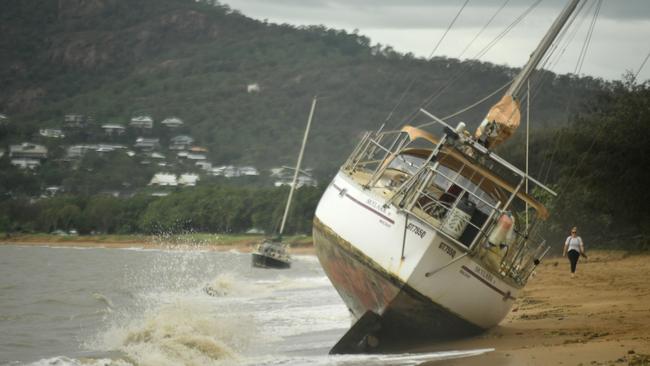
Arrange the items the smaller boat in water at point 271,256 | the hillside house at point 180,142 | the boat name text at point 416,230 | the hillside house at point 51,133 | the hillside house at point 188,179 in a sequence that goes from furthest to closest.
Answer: the hillside house at point 180,142 < the hillside house at point 51,133 < the hillside house at point 188,179 < the smaller boat in water at point 271,256 < the boat name text at point 416,230

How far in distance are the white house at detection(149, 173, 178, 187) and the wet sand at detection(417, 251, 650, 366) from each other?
104 meters

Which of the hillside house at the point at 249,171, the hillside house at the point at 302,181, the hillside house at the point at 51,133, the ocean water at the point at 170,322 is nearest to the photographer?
the ocean water at the point at 170,322

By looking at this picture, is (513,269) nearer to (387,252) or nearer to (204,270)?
(387,252)

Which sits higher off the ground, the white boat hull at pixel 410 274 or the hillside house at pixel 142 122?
the white boat hull at pixel 410 274

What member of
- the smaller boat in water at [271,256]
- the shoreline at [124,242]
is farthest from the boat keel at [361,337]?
the shoreline at [124,242]

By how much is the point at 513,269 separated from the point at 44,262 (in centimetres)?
4352

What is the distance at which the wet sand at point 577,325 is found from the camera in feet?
44.6

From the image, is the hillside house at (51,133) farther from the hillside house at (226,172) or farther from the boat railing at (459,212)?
the boat railing at (459,212)

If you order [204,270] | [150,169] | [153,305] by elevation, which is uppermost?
[153,305]

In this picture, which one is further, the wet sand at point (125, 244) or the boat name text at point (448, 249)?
the wet sand at point (125, 244)

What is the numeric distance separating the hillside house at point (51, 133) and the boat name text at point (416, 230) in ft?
442

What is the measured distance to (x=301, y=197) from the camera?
87500 mm

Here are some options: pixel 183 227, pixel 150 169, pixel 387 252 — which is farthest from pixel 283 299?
pixel 150 169

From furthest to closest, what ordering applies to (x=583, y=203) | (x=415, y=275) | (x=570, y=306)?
(x=583, y=203), (x=570, y=306), (x=415, y=275)
